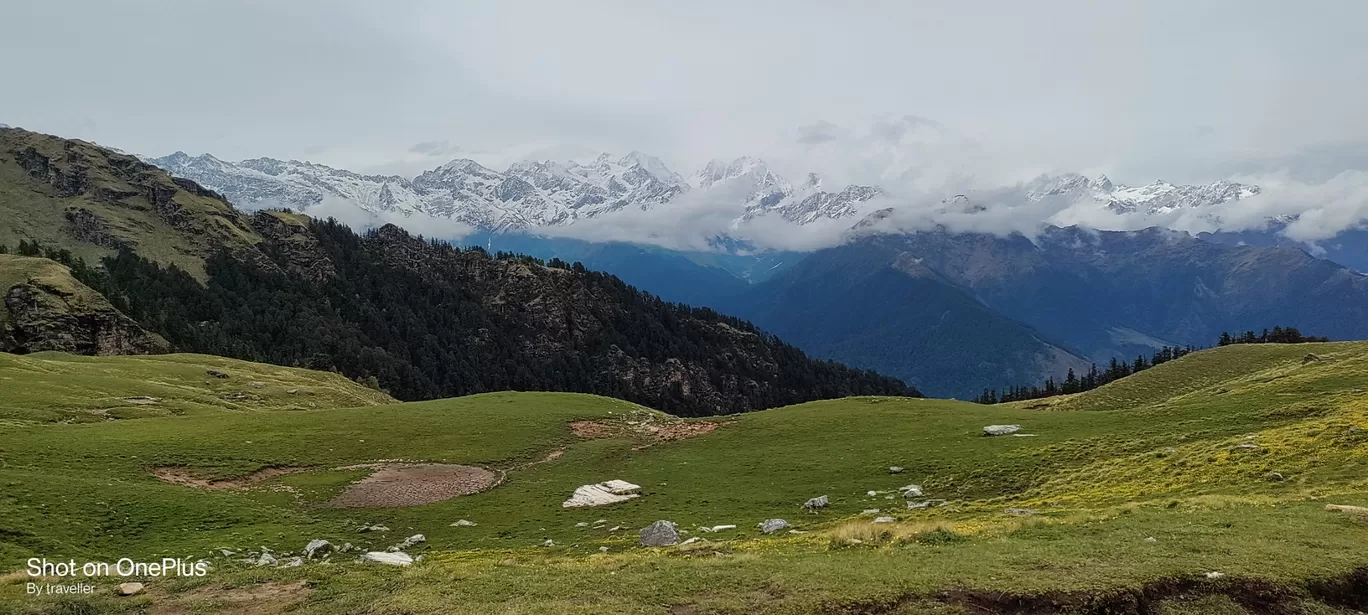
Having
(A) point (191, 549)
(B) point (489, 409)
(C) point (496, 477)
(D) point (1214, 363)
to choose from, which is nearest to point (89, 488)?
(A) point (191, 549)

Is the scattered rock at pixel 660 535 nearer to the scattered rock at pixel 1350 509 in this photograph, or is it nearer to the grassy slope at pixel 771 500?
the grassy slope at pixel 771 500

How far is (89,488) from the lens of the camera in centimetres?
2838

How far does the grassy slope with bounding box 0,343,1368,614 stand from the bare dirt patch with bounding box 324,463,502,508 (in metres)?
1.23

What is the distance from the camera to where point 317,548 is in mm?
25062

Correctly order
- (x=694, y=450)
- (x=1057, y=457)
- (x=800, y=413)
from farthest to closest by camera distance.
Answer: (x=800, y=413)
(x=694, y=450)
(x=1057, y=457)

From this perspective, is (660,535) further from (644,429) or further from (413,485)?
(644,429)

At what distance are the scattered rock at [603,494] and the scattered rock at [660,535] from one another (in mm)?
6645

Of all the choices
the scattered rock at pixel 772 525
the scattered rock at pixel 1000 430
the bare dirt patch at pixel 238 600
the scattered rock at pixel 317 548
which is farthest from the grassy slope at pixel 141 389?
the scattered rock at pixel 1000 430

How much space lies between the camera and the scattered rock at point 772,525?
27.1m

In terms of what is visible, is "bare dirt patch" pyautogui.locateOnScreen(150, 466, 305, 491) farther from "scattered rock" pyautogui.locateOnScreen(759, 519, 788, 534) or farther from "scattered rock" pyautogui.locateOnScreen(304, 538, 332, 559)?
"scattered rock" pyautogui.locateOnScreen(759, 519, 788, 534)

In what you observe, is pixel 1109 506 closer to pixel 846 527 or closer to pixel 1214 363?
pixel 846 527

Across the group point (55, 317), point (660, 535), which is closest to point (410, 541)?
point (660, 535)

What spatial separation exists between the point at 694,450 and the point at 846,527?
21831mm

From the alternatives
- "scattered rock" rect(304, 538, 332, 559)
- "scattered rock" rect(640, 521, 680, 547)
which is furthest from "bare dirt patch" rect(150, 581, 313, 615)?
"scattered rock" rect(640, 521, 680, 547)
